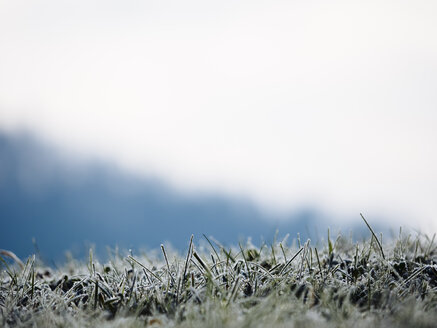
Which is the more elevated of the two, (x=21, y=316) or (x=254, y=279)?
(x=254, y=279)

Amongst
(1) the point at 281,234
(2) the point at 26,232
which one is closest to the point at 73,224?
(2) the point at 26,232

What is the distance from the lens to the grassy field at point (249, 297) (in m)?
1.94

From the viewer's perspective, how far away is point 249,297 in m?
2.31

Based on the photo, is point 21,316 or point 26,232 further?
point 26,232

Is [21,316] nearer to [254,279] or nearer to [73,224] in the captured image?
→ [254,279]

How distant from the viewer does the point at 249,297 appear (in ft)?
7.59

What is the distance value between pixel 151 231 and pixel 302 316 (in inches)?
7142

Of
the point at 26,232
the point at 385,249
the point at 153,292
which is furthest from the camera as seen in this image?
the point at 26,232

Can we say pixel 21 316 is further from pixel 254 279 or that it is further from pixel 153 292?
pixel 254 279

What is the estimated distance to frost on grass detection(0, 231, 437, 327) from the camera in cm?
194

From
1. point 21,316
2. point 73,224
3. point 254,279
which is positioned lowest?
point 73,224

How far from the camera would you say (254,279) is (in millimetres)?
2596

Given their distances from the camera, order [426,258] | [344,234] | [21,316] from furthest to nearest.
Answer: [344,234], [426,258], [21,316]

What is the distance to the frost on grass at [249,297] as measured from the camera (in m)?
1.94
